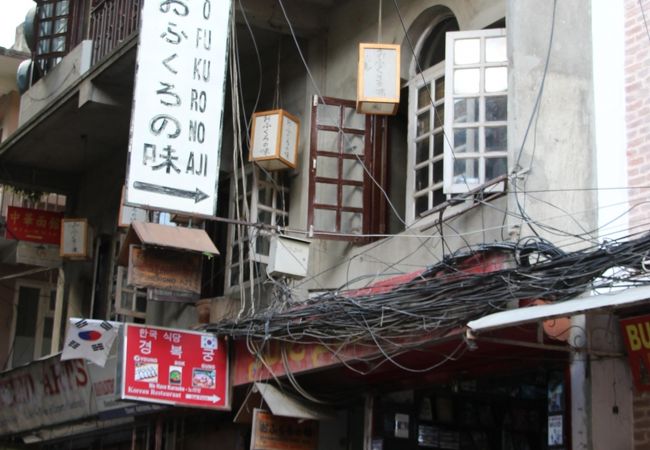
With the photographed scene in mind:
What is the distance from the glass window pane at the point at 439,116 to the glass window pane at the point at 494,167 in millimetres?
983

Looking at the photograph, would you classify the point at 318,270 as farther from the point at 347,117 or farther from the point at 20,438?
the point at 20,438

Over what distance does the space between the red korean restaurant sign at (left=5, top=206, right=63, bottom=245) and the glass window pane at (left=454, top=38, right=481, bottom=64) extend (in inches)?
366

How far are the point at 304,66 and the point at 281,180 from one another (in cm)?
146

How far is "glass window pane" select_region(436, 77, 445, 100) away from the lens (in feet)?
36.9

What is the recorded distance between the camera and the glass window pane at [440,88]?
1125 centimetres

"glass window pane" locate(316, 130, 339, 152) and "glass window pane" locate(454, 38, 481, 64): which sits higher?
"glass window pane" locate(454, 38, 481, 64)

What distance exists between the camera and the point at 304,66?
13531 mm

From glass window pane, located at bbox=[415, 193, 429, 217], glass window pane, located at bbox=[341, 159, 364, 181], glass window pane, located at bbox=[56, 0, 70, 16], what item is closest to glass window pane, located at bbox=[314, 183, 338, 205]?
glass window pane, located at bbox=[341, 159, 364, 181]

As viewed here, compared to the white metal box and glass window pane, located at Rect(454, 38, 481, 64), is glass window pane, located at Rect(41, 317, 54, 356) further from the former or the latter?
glass window pane, located at Rect(454, 38, 481, 64)

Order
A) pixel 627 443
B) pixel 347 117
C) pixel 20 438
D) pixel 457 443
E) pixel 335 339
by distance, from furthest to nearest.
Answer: pixel 20 438
pixel 347 117
pixel 457 443
pixel 335 339
pixel 627 443

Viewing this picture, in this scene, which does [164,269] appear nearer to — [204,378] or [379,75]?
[204,378]

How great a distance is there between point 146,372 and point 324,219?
8.90ft

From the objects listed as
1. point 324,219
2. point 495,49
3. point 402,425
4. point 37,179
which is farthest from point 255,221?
point 37,179

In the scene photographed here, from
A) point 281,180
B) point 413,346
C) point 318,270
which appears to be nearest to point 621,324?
point 413,346
